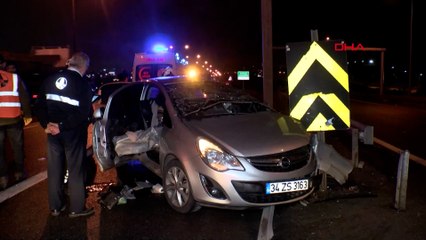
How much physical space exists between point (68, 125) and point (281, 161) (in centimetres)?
247

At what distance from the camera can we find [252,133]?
543cm

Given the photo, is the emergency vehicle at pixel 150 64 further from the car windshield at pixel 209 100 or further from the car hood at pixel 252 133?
the car hood at pixel 252 133

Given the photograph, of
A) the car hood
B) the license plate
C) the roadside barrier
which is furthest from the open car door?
the roadside barrier

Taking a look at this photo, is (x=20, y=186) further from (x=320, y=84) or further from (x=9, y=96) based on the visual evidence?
(x=320, y=84)

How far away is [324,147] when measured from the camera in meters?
6.11

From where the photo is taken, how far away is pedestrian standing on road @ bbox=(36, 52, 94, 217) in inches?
216

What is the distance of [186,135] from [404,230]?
2.56m

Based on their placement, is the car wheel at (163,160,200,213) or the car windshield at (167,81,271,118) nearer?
the car wheel at (163,160,200,213)

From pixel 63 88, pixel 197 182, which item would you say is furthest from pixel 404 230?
pixel 63 88

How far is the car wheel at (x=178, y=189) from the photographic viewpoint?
543cm

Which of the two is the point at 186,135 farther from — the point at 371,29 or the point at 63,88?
the point at 371,29

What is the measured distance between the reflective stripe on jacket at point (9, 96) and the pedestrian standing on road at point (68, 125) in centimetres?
182

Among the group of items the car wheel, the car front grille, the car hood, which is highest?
the car hood

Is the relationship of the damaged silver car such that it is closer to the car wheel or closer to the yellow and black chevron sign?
the car wheel
